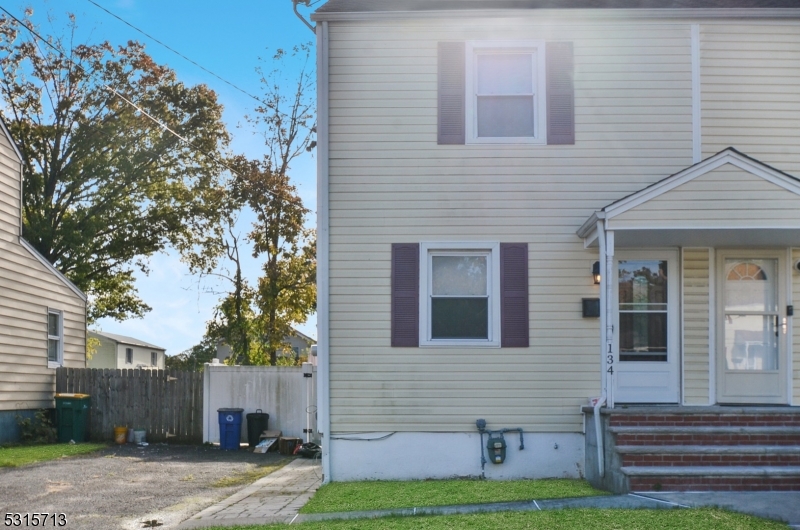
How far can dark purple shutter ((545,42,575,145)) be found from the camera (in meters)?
11.0

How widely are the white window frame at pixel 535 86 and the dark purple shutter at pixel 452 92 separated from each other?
76mm

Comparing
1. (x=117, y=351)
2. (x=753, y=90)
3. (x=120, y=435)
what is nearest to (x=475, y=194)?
(x=753, y=90)

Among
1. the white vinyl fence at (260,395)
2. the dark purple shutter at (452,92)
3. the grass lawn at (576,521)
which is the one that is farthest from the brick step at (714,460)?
the white vinyl fence at (260,395)

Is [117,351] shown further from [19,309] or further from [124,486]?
[124,486]

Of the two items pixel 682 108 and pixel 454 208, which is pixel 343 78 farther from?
pixel 682 108

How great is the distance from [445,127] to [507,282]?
208 cm

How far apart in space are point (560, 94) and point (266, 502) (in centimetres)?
600

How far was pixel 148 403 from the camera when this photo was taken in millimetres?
17797

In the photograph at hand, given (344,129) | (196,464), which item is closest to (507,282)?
(344,129)

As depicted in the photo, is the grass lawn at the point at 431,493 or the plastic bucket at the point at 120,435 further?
the plastic bucket at the point at 120,435

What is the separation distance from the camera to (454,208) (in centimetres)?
1097

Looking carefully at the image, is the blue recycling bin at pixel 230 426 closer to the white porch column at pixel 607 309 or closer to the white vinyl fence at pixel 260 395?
the white vinyl fence at pixel 260 395

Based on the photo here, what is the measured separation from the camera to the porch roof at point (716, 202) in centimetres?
983

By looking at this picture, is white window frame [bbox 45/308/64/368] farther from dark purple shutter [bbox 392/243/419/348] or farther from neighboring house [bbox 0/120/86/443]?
dark purple shutter [bbox 392/243/419/348]
